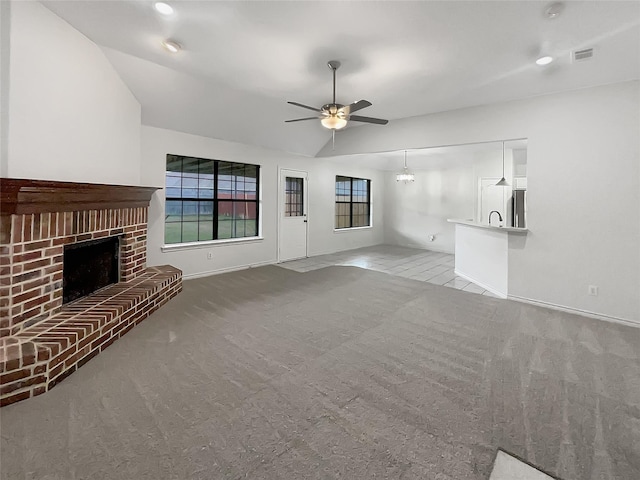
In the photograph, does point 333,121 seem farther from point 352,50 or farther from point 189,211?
point 189,211

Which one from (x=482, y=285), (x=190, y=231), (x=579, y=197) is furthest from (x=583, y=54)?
(x=190, y=231)

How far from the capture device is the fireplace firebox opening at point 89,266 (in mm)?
2922

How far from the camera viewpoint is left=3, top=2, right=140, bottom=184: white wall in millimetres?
2406

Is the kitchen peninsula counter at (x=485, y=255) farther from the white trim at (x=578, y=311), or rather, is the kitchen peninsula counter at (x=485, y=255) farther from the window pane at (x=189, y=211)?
the window pane at (x=189, y=211)

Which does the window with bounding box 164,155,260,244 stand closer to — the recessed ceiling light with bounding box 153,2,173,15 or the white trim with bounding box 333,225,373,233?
the white trim with bounding box 333,225,373,233

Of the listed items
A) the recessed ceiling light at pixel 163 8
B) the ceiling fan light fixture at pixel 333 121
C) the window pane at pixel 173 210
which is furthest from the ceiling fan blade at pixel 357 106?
the window pane at pixel 173 210

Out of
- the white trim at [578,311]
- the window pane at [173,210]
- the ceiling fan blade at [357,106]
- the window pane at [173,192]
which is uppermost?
the ceiling fan blade at [357,106]

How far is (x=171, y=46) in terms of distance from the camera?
309 centimetres

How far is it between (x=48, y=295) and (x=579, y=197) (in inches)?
226

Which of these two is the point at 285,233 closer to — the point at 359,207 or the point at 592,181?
the point at 359,207

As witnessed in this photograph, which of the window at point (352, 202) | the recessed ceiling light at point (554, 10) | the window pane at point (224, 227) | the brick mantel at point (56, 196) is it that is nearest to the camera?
the brick mantel at point (56, 196)

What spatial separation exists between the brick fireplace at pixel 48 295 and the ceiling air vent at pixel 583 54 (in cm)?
495

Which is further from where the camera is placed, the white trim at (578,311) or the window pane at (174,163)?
the window pane at (174,163)

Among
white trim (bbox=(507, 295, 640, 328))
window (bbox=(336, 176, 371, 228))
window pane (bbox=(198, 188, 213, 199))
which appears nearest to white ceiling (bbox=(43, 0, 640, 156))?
window pane (bbox=(198, 188, 213, 199))
